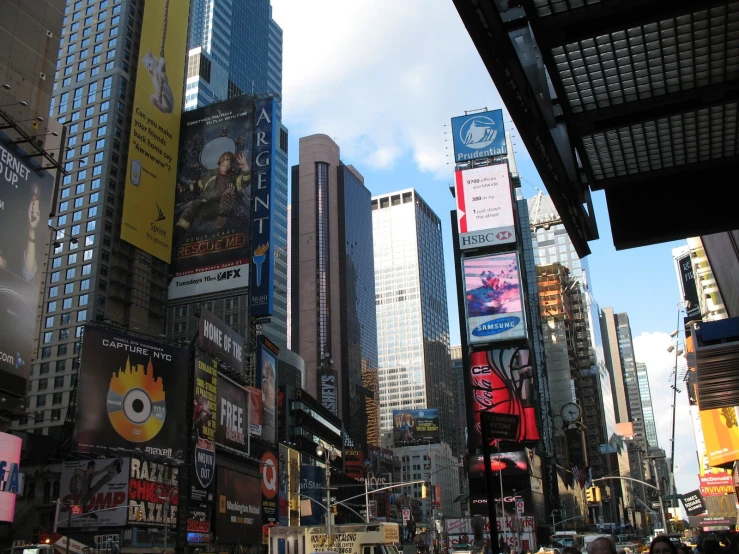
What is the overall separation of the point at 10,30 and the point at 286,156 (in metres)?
125

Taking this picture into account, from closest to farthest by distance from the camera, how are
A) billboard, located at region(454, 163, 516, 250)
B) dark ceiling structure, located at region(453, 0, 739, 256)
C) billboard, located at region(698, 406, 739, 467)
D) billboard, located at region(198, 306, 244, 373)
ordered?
dark ceiling structure, located at region(453, 0, 739, 256) → billboard, located at region(698, 406, 739, 467) → billboard, located at region(198, 306, 244, 373) → billboard, located at region(454, 163, 516, 250)

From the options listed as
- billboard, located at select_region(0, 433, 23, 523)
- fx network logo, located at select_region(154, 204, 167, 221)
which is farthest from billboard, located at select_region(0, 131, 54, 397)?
fx network logo, located at select_region(154, 204, 167, 221)

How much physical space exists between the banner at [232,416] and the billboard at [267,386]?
29.7 ft

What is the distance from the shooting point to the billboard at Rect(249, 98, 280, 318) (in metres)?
72.2

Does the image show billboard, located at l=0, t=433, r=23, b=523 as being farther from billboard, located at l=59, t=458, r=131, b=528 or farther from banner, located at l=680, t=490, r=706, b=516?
banner, located at l=680, t=490, r=706, b=516

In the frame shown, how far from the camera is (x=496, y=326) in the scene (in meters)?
111

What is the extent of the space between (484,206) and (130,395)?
7401cm

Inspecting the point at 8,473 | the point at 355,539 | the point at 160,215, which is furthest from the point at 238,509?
the point at 355,539

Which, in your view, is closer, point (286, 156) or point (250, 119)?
point (250, 119)

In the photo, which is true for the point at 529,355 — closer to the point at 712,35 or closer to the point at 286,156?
the point at 286,156

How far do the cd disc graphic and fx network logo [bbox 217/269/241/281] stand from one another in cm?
1641

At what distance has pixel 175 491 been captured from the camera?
57.3m

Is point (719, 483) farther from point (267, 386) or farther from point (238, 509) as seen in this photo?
point (267, 386)

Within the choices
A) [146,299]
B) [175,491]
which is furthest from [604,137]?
[146,299]
